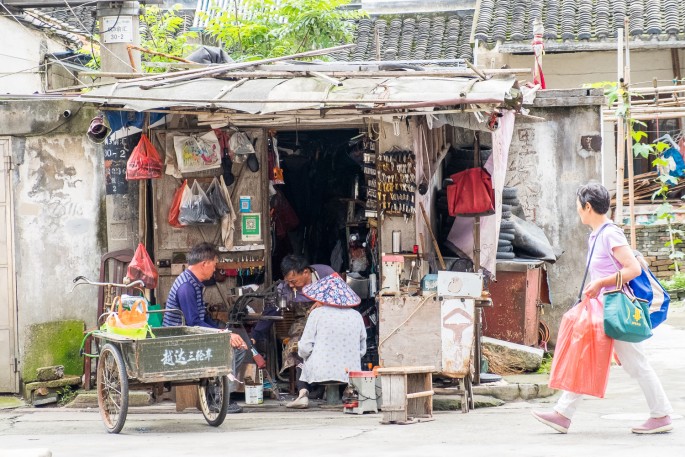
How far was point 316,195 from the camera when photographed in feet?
51.4

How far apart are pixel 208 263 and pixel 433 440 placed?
3353 mm

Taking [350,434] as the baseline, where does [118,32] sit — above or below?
above

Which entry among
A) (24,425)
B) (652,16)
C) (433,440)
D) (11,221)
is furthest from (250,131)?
(652,16)

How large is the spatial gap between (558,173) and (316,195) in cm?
344

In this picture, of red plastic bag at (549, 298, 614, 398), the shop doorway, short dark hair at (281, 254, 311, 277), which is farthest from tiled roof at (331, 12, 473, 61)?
red plastic bag at (549, 298, 614, 398)

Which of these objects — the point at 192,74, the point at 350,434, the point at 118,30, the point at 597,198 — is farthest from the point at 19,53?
the point at 597,198

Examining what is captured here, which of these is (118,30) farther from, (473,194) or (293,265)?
(473,194)

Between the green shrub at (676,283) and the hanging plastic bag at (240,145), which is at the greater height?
the hanging plastic bag at (240,145)

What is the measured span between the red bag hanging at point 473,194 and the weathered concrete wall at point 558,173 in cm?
179

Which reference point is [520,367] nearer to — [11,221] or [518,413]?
[518,413]

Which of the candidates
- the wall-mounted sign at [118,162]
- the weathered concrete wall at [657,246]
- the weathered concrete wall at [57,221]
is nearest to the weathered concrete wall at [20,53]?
the weathered concrete wall at [57,221]

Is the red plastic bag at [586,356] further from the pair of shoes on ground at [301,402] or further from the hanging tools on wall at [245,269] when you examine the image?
the hanging tools on wall at [245,269]

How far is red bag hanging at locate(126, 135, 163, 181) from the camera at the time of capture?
1241cm

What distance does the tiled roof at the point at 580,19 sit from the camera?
2178 centimetres
